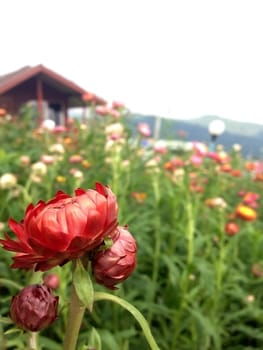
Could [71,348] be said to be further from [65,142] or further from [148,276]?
[65,142]

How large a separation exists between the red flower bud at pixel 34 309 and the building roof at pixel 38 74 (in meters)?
5.14

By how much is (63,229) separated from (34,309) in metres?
0.08

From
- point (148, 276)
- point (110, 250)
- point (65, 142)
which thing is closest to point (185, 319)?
point (148, 276)

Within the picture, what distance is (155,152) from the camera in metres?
2.29

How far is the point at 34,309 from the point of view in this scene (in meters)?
0.40

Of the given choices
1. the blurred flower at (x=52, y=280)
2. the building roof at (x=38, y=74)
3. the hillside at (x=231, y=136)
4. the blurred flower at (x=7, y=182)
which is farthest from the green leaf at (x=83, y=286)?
the building roof at (x=38, y=74)

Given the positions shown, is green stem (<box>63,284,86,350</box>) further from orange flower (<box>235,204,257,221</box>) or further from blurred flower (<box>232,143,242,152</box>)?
blurred flower (<box>232,143,242,152</box>)

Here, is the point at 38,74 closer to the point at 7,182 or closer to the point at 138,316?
the point at 7,182

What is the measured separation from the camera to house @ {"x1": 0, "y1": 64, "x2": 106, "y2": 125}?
5.47m

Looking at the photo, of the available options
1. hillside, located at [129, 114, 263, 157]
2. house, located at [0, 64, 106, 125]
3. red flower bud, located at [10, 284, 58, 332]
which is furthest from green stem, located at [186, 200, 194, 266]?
house, located at [0, 64, 106, 125]

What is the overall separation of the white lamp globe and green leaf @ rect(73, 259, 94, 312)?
10.4 feet

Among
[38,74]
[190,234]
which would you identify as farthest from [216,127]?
[38,74]

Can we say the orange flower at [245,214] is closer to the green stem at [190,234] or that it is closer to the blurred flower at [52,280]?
the green stem at [190,234]

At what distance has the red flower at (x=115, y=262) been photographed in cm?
39
